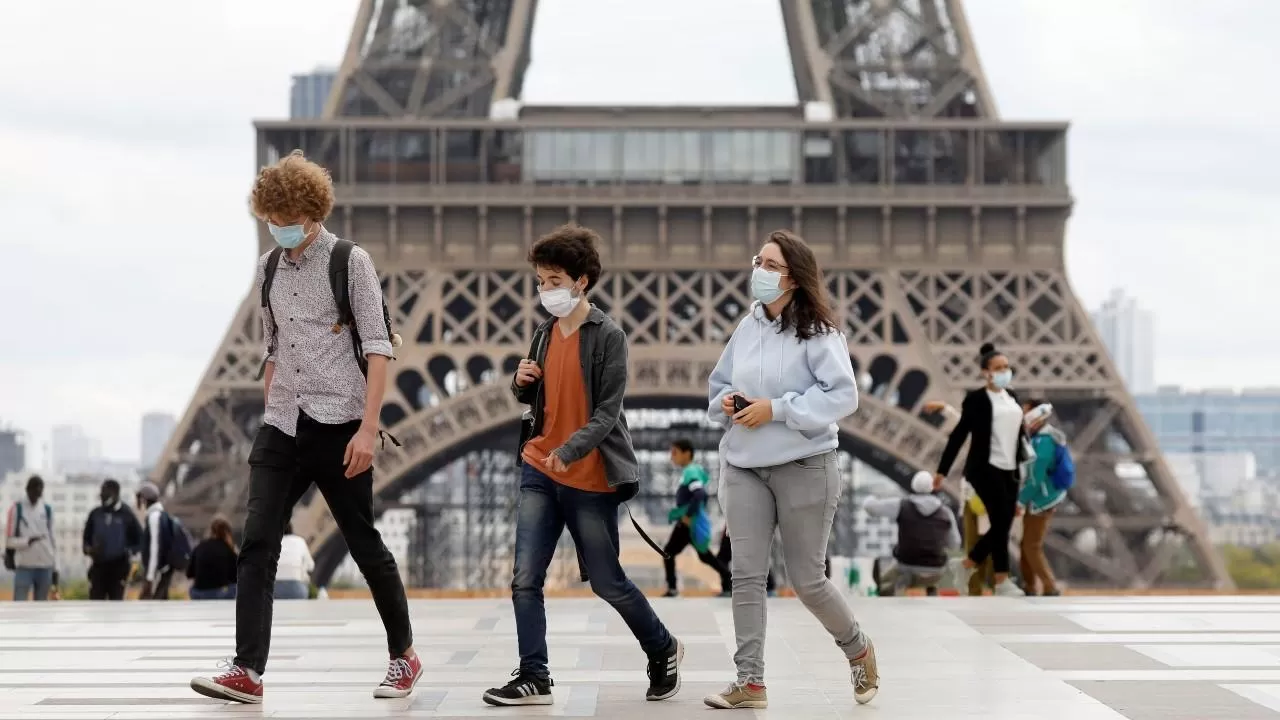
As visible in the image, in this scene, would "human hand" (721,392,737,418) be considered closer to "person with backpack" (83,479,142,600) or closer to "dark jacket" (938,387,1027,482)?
"dark jacket" (938,387,1027,482)

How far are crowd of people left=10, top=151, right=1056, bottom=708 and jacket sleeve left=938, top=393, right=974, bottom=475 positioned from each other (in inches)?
168

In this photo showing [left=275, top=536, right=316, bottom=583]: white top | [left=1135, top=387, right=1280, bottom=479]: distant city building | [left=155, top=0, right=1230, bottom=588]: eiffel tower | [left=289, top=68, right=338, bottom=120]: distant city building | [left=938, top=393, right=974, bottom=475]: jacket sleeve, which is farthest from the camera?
[left=1135, top=387, right=1280, bottom=479]: distant city building

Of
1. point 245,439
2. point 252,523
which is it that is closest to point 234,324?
point 245,439

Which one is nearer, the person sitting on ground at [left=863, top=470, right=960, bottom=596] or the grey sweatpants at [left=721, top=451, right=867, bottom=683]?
the grey sweatpants at [left=721, top=451, right=867, bottom=683]

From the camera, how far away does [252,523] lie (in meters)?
8.57

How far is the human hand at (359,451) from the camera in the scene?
8453mm

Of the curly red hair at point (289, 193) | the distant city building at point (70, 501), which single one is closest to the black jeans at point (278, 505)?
the curly red hair at point (289, 193)

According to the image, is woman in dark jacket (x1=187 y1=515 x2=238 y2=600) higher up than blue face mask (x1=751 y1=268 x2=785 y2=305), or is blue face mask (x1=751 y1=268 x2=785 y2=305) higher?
blue face mask (x1=751 y1=268 x2=785 y2=305)

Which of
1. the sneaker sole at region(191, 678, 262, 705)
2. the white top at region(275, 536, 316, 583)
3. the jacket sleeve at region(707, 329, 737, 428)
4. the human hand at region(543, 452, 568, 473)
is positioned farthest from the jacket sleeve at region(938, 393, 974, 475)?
the white top at region(275, 536, 316, 583)

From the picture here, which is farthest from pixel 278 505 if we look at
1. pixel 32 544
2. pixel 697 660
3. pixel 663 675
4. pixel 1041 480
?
pixel 32 544

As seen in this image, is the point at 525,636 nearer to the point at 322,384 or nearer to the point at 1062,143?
the point at 322,384

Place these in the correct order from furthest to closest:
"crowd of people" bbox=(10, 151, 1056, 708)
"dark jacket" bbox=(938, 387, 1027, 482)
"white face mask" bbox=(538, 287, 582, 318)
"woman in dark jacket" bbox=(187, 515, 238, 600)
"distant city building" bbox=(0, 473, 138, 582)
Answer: "distant city building" bbox=(0, 473, 138, 582)
"woman in dark jacket" bbox=(187, 515, 238, 600)
"dark jacket" bbox=(938, 387, 1027, 482)
"white face mask" bbox=(538, 287, 582, 318)
"crowd of people" bbox=(10, 151, 1056, 708)

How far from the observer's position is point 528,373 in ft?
28.4

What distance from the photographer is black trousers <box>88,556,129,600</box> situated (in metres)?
17.6
